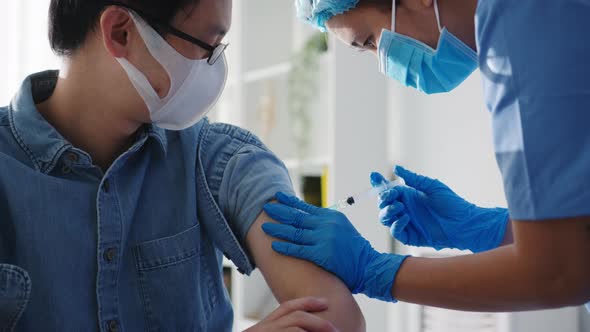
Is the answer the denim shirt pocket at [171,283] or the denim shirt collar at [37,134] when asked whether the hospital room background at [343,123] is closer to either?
the denim shirt pocket at [171,283]

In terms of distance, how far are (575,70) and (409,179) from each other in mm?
783

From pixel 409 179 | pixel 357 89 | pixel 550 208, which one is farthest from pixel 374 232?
pixel 550 208

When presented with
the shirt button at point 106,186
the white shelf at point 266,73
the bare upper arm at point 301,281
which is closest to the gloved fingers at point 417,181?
the bare upper arm at point 301,281

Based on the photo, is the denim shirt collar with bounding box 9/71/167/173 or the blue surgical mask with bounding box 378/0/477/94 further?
the blue surgical mask with bounding box 378/0/477/94

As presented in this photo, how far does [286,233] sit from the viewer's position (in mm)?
1203

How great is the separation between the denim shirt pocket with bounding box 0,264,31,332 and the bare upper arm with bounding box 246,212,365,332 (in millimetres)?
426

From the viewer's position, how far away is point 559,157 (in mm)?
946

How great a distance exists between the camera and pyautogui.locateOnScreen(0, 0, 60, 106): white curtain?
370cm

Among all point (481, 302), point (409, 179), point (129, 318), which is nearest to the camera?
point (481, 302)

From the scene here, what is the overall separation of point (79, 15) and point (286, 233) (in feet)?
1.98

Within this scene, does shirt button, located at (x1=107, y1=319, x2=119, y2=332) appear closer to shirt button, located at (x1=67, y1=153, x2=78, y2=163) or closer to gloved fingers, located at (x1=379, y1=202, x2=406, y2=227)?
shirt button, located at (x1=67, y1=153, x2=78, y2=163)

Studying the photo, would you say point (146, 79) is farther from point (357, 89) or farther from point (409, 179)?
point (357, 89)

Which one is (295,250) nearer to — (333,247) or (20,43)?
(333,247)

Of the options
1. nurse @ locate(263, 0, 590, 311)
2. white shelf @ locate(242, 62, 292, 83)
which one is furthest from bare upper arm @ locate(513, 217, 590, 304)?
white shelf @ locate(242, 62, 292, 83)
